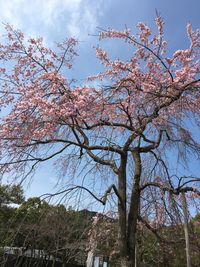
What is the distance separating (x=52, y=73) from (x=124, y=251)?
9.66ft

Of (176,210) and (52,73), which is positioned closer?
(176,210)

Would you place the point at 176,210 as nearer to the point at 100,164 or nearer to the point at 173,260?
the point at 100,164

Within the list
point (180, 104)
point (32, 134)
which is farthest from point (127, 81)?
point (32, 134)

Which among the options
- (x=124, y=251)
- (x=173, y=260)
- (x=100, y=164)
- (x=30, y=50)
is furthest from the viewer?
(x=173, y=260)

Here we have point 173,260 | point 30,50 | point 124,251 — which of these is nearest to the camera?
point 124,251

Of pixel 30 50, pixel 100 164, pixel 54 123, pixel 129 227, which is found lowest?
pixel 129 227

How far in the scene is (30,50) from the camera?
19.3 feet

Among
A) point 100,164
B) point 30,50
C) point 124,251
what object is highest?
point 30,50

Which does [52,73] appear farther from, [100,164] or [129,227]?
[129,227]

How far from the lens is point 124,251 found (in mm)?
4727

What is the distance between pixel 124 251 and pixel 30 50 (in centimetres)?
370

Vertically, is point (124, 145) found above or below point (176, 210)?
above

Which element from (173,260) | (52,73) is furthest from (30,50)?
(173,260)

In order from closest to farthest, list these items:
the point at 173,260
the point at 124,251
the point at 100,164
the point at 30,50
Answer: the point at 124,251
the point at 100,164
the point at 30,50
the point at 173,260
